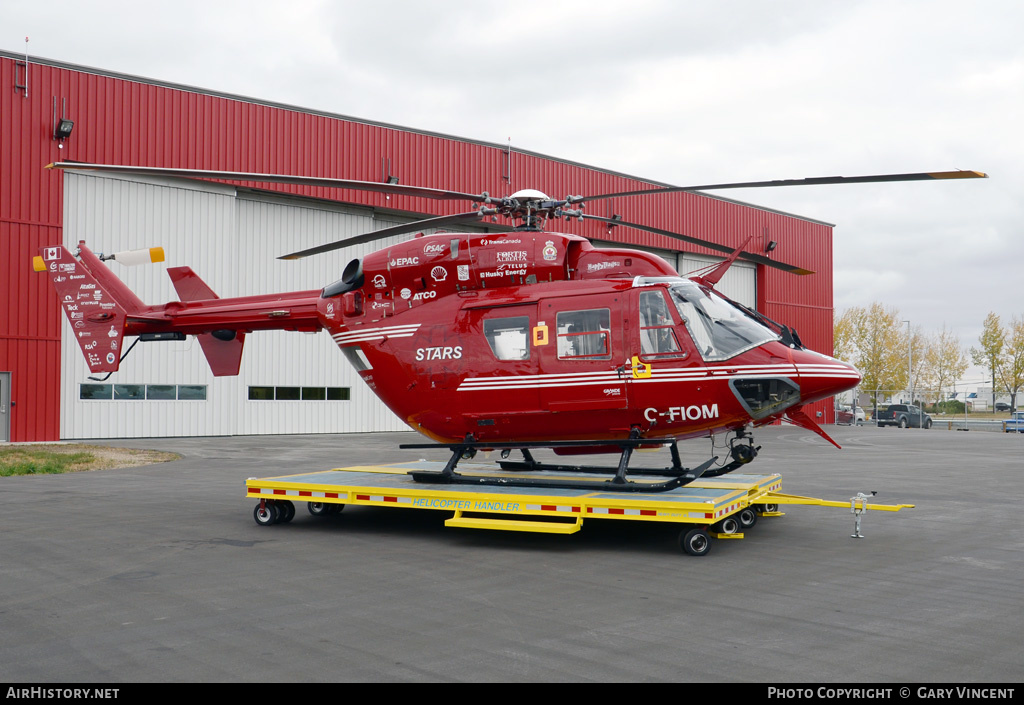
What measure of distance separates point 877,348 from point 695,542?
244 feet

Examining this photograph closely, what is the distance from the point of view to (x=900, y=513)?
467 inches

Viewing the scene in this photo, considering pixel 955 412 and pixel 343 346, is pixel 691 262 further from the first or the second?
pixel 955 412

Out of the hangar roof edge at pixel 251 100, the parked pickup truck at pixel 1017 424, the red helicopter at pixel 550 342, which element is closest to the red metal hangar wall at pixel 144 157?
the hangar roof edge at pixel 251 100

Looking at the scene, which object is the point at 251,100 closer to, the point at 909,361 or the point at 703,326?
the point at 703,326

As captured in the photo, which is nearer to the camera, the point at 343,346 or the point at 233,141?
the point at 343,346

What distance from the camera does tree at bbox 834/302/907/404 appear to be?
246 feet

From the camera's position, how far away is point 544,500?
9.18m

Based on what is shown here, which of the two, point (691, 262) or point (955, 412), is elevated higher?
point (691, 262)

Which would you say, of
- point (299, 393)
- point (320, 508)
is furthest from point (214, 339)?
point (299, 393)

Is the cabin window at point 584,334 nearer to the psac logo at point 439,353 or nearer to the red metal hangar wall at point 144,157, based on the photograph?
the psac logo at point 439,353

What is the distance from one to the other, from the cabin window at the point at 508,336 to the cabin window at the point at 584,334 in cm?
48

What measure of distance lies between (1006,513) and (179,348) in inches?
1028

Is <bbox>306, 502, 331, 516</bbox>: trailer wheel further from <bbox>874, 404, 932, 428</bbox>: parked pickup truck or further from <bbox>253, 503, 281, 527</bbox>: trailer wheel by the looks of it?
<bbox>874, 404, 932, 428</bbox>: parked pickup truck
